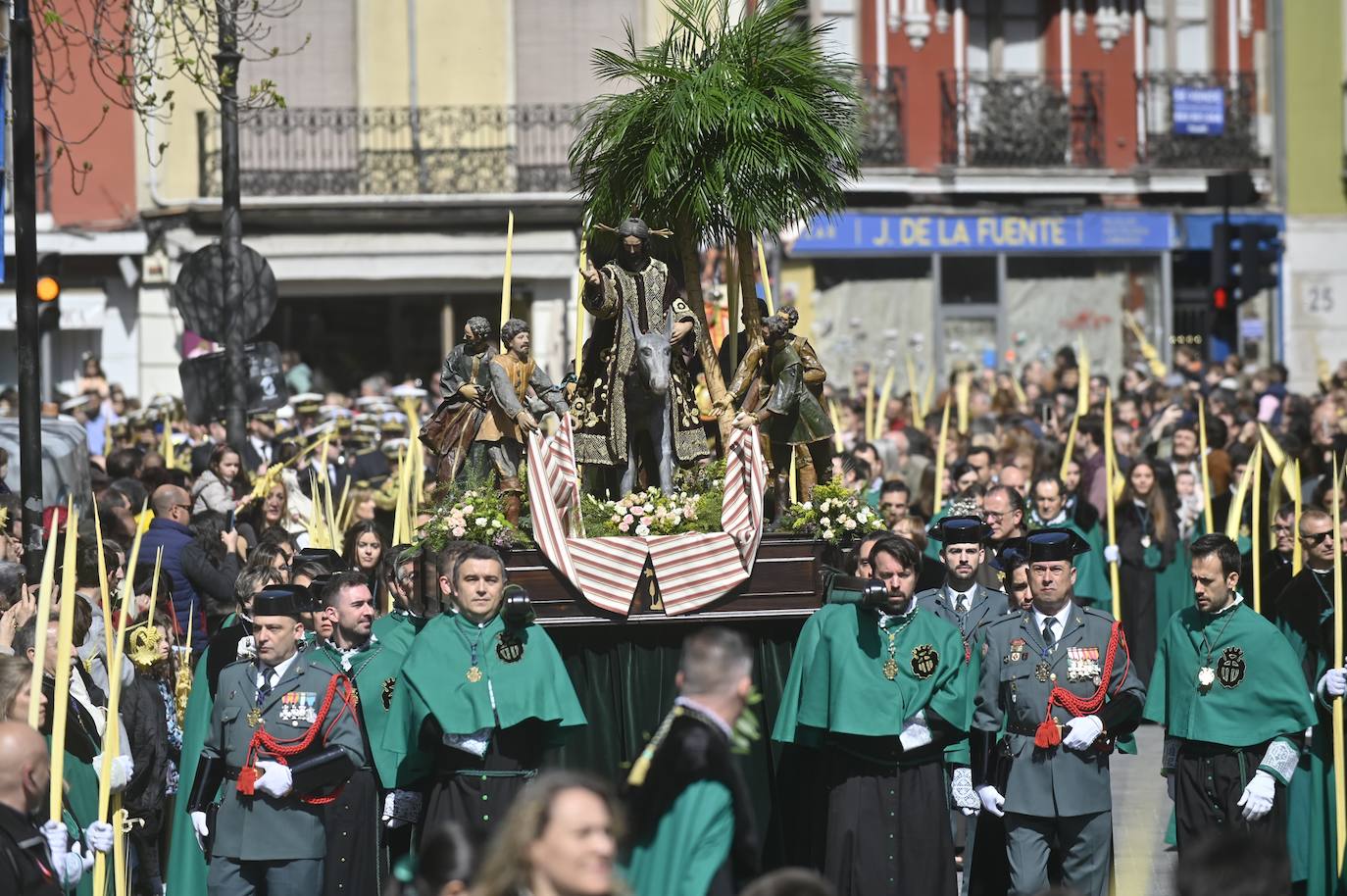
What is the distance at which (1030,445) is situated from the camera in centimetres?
1456

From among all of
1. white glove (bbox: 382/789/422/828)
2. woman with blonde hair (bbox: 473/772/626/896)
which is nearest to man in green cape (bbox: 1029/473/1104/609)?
white glove (bbox: 382/789/422/828)

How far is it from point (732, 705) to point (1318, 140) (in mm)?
23936

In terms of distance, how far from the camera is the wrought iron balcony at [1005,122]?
26969 millimetres

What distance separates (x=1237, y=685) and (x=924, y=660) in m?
1.21

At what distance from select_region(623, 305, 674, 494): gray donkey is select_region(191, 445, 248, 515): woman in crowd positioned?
11.6 ft

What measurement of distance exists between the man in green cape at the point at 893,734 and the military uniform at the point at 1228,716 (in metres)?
0.91

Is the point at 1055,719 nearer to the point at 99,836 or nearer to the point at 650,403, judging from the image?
the point at 650,403

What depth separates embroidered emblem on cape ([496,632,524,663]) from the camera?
8227mm

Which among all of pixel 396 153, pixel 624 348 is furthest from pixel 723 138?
pixel 396 153

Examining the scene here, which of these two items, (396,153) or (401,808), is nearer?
(401,808)

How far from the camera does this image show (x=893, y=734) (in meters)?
8.37

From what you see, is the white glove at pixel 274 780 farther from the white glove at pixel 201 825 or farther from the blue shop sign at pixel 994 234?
the blue shop sign at pixel 994 234

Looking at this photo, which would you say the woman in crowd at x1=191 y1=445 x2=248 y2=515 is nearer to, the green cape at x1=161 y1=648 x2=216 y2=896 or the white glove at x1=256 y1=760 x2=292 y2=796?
the green cape at x1=161 y1=648 x2=216 y2=896

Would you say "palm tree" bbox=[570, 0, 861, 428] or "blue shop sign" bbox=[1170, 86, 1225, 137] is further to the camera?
"blue shop sign" bbox=[1170, 86, 1225, 137]
